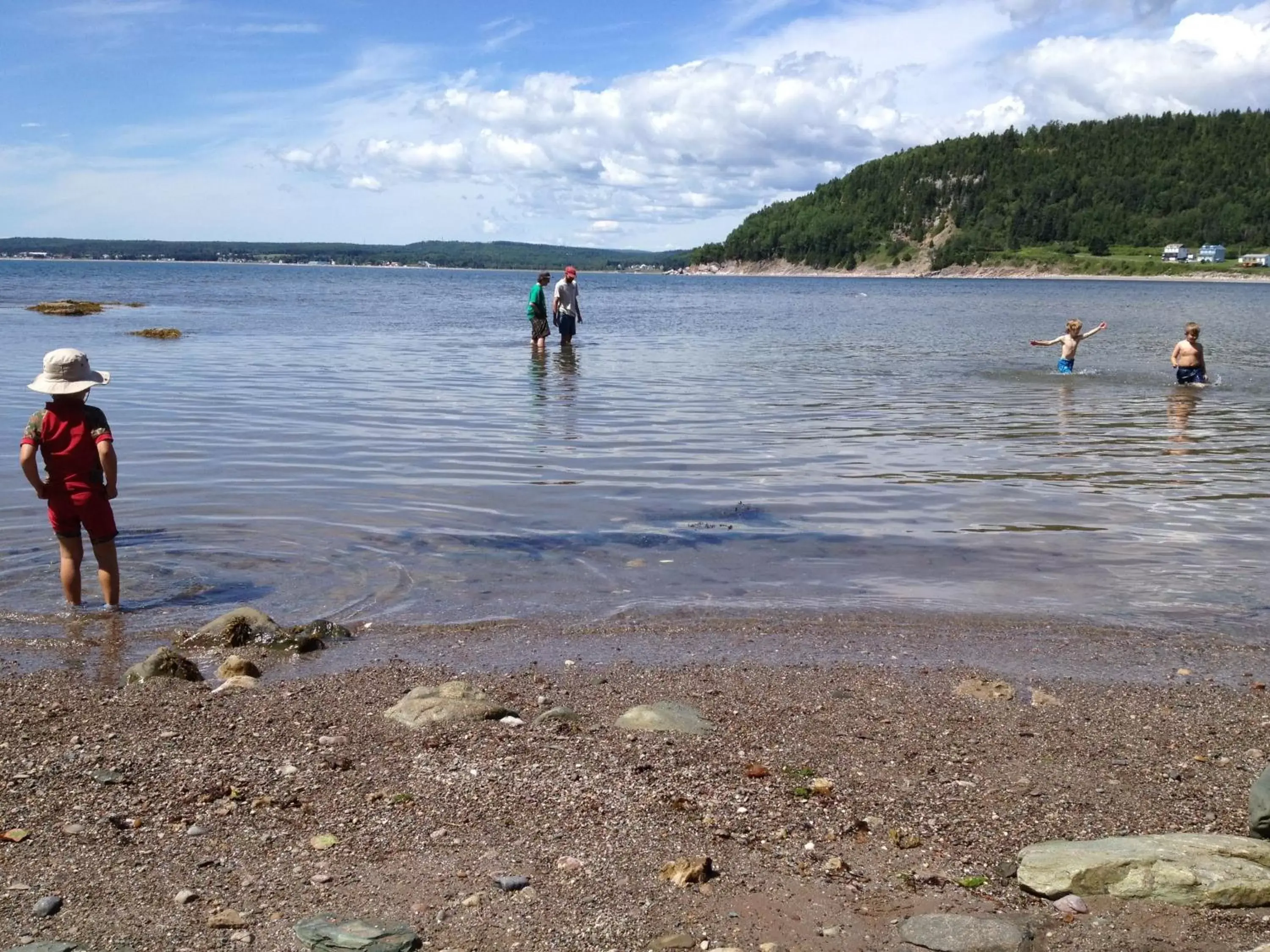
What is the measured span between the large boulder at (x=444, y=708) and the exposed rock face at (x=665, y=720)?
2.10ft

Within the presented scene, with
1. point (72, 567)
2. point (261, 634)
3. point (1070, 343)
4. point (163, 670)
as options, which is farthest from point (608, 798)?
point (1070, 343)

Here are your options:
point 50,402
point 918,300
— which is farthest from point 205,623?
point 918,300

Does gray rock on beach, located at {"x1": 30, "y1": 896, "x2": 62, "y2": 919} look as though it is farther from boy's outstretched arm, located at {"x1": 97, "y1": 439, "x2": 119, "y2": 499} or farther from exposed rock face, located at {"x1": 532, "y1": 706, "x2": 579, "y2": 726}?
boy's outstretched arm, located at {"x1": 97, "y1": 439, "x2": 119, "y2": 499}

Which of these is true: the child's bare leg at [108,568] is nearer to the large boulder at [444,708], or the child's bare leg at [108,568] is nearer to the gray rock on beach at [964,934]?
the large boulder at [444,708]

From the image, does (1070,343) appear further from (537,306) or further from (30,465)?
(30,465)

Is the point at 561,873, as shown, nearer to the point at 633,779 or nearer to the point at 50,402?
the point at 633,779

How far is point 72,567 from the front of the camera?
8.65 metres

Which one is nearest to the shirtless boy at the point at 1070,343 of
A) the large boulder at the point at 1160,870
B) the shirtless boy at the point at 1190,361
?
the shirtless boy at the point at 1190,361

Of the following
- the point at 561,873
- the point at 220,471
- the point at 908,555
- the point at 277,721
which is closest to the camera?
the point at 561,873

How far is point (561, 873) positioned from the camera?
15.1ft

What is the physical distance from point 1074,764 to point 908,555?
474 centimetres


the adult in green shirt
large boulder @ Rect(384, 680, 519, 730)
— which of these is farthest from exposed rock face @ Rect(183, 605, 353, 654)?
the adult in green shirt

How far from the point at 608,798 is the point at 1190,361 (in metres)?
24.3

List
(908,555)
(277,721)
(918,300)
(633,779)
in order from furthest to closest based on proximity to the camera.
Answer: (918,300) → (908,555) → (277,721) → (633,779)
